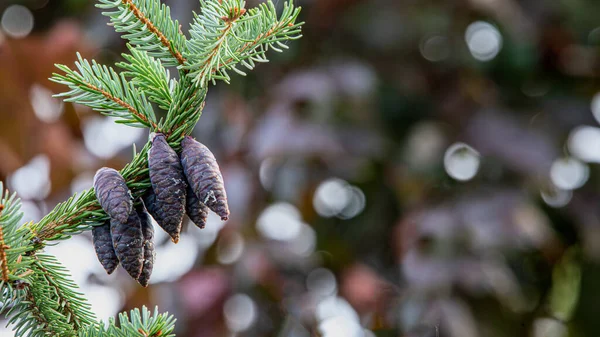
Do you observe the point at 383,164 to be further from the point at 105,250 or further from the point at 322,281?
the point at 105,250

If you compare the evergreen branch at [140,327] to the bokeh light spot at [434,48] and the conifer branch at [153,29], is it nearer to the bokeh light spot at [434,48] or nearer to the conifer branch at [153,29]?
the conifer branch at [153,29]

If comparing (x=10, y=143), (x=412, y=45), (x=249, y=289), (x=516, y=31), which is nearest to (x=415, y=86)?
(x=412, y=45)

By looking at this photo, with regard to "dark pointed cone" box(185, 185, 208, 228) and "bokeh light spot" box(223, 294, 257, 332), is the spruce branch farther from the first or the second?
"bokeh light spot" box(223, 294, 257, 332)

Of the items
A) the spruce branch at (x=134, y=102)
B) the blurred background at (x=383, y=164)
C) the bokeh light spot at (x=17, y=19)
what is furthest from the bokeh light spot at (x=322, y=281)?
the spruce branch at (x=134, y=102)

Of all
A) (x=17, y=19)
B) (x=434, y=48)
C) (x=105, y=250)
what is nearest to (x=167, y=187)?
(x=105, y=250)

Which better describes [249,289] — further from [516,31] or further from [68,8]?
[68,8]

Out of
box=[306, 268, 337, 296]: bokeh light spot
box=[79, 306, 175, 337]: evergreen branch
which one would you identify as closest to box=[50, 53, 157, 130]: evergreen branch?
box=[79, 306, 175, 337]: evergreen branch
